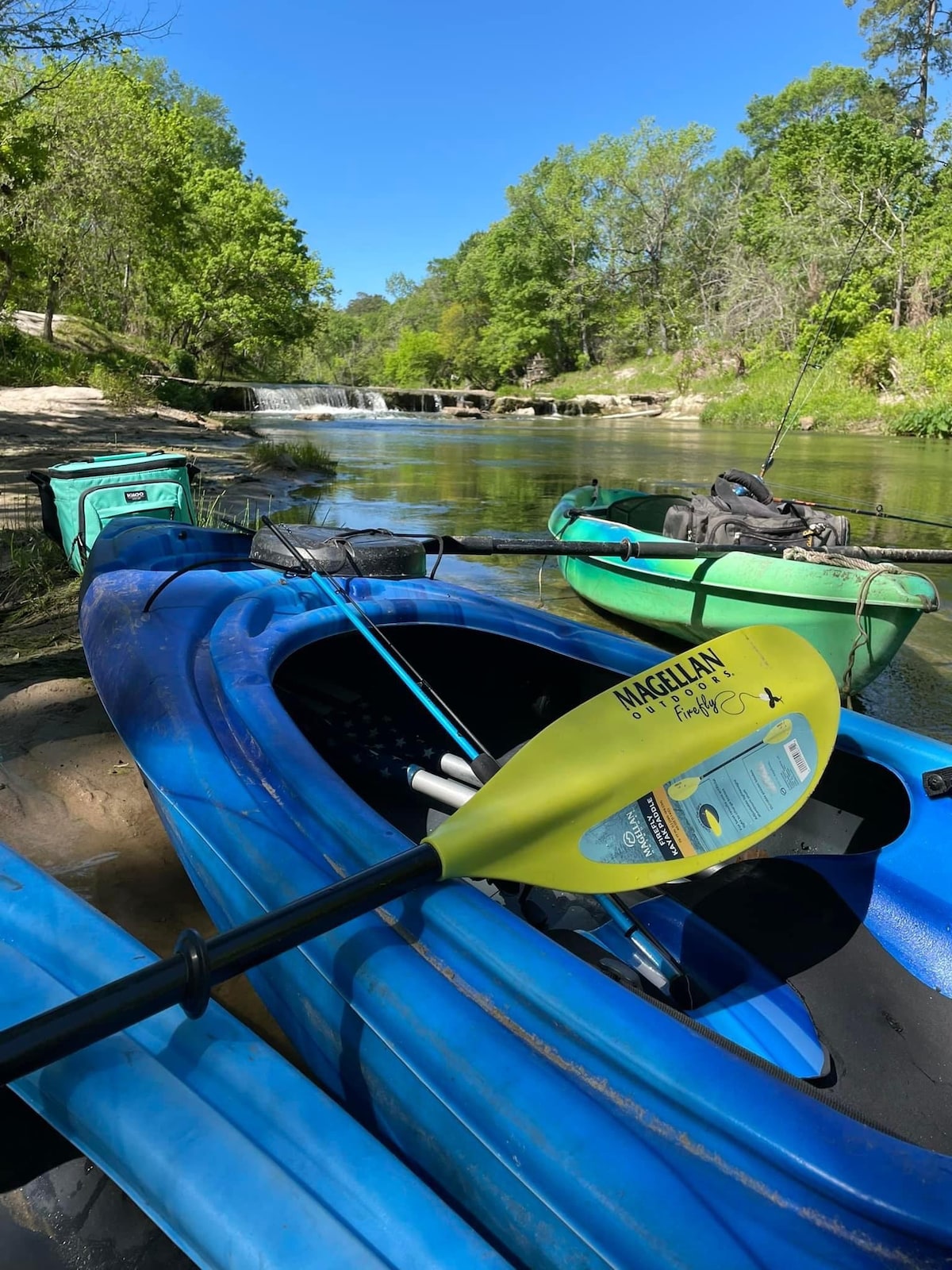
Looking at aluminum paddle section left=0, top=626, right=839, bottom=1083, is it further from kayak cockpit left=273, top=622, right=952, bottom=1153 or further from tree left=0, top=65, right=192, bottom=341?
tree left=0, top=65, right=192, bottom=341

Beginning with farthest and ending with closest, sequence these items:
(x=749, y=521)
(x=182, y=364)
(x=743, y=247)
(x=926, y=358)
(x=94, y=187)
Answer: (x=743, y=247) < (x=182, y=364) < (x=926, y=358) < (x=94, y=187) < (x=749, y=521)

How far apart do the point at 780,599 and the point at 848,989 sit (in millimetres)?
2639

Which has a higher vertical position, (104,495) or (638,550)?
(104,495)

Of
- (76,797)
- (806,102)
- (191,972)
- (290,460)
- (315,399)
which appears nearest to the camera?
(191,972)

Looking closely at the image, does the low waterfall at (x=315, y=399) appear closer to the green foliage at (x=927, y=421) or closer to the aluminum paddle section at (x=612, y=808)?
the green foliage at (x=927, y=421)

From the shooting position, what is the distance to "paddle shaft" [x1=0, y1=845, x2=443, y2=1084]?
3.12ft

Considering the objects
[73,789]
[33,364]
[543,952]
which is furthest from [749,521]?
[33,364]

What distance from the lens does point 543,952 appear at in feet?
3.98

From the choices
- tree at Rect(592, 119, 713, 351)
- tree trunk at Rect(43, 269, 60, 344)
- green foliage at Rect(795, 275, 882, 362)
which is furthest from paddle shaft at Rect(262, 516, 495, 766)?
tree at Rect(592, 119, 713, 351)

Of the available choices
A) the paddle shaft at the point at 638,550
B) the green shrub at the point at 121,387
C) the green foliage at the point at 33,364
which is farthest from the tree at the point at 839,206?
the paddle shaft at the point at 638,550

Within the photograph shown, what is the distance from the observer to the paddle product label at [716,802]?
5.54 ft

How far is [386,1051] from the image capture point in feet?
3.85

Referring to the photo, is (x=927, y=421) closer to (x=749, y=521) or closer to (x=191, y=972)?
(x=749, y=521)

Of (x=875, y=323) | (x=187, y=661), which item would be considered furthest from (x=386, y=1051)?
(x=875, y=323)
